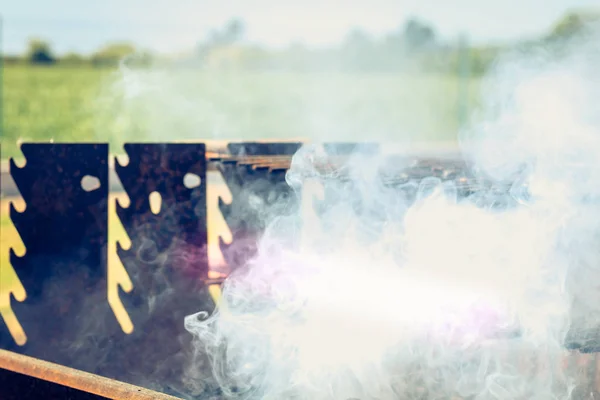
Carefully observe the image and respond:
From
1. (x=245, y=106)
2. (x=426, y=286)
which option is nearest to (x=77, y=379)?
(x=426, y=286)

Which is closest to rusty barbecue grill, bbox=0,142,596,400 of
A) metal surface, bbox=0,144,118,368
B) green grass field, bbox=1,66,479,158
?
metal surface, bbox=0,144,118,368

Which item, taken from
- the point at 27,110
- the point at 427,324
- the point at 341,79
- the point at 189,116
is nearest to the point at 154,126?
the point at 189,116

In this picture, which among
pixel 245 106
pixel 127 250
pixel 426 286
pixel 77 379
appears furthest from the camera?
pixel 245 106

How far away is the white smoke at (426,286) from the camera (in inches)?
145

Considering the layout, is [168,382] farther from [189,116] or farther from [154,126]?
[154,126]

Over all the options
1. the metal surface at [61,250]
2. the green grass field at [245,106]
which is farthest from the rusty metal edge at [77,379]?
the green grass field at [245,106]

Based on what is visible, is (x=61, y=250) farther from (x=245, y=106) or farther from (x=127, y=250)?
(x=245, y=106)

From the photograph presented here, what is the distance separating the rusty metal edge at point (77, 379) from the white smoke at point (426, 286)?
1.48 meters

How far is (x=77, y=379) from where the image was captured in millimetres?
2555

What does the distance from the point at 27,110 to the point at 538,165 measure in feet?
108

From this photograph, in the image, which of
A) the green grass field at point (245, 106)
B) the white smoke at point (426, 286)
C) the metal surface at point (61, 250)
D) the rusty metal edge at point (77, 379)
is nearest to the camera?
the rusty metal edge at point (77, 379)

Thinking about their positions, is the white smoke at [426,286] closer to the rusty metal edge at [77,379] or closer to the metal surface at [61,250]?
the metal surface at [61,250]

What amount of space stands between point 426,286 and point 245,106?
32.4m

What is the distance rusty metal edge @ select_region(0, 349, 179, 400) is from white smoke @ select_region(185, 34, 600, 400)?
148 centimetres
